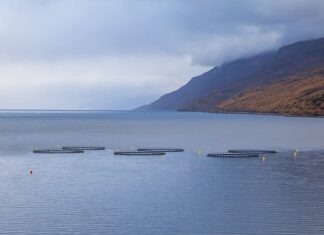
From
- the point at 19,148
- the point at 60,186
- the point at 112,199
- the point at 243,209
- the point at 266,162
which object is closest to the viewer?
the point at 243,209

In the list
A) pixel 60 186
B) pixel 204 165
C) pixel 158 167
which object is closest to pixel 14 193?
pixel 60 186

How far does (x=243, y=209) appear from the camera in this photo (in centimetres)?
6294

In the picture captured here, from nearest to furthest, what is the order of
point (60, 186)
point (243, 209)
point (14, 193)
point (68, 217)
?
point (68, 217), point (243, 209), point (14, 193), point (60, 186)

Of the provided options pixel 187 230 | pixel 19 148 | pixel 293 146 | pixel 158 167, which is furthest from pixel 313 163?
pixel 19 148

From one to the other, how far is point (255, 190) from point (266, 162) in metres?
41.5

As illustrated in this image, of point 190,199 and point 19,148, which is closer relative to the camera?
point 190,199

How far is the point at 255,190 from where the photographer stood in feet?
252

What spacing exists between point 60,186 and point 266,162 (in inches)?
2179

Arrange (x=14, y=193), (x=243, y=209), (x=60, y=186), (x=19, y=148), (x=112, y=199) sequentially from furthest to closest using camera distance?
1. (x=19, y=148)
2. (x=60, y=186)
3. (x=14, y=193)
4. (x=112, y=199)
5. (x=243, y=209)

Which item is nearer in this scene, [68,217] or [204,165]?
[68,217]

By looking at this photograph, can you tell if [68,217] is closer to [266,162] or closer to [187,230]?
[187,230]

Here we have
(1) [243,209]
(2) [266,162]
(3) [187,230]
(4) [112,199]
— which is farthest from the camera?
(2) [266,162]

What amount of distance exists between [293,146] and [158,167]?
67395 mm

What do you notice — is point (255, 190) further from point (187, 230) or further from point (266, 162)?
point (266, 162)
